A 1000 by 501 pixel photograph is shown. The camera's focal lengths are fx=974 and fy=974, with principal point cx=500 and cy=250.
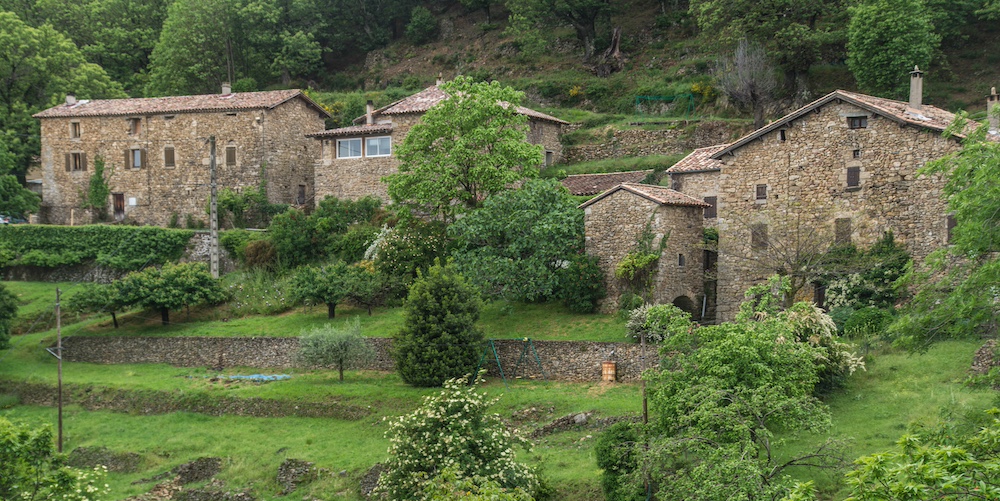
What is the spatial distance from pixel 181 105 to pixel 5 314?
17.1 m

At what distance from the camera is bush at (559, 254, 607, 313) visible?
3497cm

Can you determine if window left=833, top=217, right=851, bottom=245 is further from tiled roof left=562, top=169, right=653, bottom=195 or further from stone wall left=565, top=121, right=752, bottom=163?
stone wall left=565, top=121, right=752, bottom=163

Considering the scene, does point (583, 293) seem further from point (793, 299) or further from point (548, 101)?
point (548, 101)

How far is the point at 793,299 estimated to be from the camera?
31.0 metres

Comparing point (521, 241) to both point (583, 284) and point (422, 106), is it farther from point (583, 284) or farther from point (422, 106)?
point (422, 106)

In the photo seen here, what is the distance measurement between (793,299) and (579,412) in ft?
27.3

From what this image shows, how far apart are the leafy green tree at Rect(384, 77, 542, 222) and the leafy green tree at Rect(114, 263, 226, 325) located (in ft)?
30.2

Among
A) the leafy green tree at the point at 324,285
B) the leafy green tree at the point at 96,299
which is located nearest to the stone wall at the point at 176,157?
the leafy green tree at the point at 96,299

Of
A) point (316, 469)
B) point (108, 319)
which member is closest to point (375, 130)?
point (108, 319)

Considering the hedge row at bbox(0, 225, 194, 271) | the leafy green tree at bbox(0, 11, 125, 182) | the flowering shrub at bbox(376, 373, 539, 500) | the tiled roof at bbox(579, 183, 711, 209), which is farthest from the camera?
the leafy green tree at bbox(0, 11, 125, 182)

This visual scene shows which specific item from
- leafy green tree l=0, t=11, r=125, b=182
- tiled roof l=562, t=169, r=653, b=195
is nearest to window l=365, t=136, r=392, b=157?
tiled roof l=562, t=169, r=653, b=195

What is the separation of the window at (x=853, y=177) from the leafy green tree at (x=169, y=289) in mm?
25840

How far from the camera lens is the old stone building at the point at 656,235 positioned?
3456 cm

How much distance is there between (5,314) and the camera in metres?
39.0
